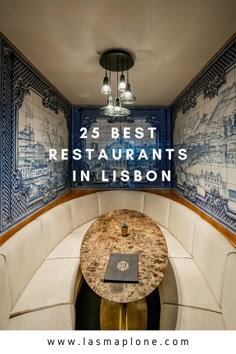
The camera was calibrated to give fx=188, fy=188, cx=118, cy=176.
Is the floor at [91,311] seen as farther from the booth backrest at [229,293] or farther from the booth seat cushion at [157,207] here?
the booth seat cushion at [157,207]

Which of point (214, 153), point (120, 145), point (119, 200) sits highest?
point (120, 145)

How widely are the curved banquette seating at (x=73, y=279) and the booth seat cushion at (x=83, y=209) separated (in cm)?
50

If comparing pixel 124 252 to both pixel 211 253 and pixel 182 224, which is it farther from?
pixel 182 224

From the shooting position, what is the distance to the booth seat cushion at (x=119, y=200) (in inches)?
142

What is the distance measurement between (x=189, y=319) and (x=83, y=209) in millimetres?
2246

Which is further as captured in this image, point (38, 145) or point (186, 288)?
point (38, 145)

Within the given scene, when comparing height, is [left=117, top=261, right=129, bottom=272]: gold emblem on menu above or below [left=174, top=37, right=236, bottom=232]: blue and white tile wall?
below

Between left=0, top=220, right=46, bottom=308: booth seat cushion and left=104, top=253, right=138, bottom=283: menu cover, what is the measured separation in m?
0.75

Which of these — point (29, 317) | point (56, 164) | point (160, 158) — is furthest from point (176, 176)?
point (29, 317)

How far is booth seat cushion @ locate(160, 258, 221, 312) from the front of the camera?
1.49m

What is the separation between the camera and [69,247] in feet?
7.84

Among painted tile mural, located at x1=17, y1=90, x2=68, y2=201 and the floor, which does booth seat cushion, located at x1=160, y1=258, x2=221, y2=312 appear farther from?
painted tile mural, located at x1=17, y1=90, x2=68, y2=201
